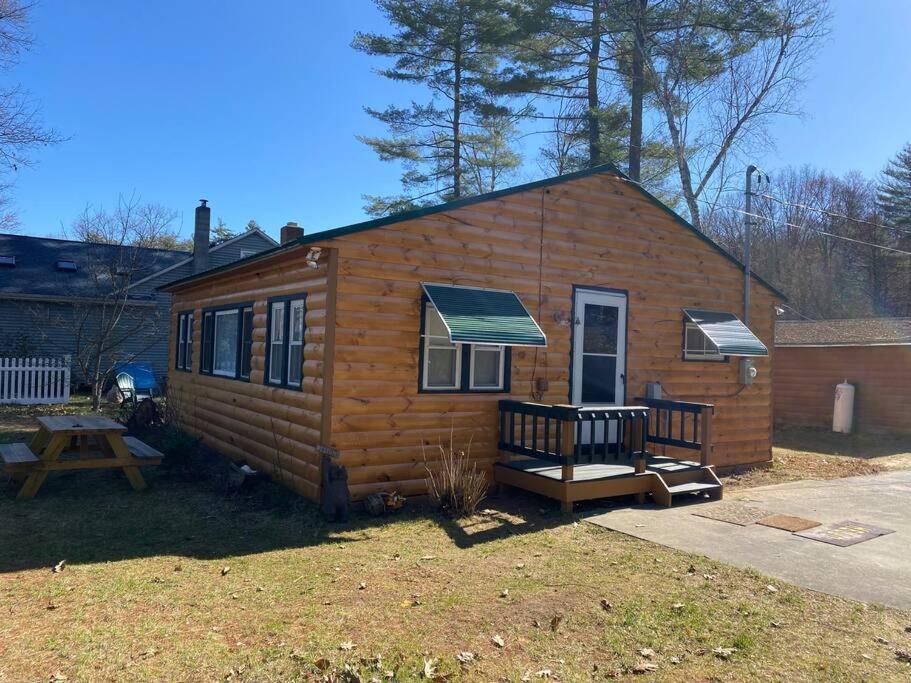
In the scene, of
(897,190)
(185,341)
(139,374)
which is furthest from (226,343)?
(897,190)

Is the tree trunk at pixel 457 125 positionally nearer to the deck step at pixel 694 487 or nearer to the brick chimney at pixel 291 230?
the brick chimney at pixel 291 230

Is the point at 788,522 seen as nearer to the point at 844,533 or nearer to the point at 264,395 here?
the point at 844,533

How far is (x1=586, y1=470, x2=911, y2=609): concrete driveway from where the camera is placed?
192 inches

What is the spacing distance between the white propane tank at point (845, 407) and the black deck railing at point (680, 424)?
8589 mm

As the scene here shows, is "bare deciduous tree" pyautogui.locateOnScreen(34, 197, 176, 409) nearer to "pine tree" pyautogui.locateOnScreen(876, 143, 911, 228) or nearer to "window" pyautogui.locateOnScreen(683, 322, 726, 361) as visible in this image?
"window" pyautogui.locateOnScreen(683, 322, 726, 361)

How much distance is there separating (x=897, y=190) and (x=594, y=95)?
17942 millimetres

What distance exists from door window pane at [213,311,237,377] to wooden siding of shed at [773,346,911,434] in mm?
14106

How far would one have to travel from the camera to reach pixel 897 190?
2795 centimetres

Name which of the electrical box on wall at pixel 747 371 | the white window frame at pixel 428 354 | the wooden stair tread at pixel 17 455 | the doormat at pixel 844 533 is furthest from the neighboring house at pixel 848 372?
the wooden stair tread at pixel 17 455

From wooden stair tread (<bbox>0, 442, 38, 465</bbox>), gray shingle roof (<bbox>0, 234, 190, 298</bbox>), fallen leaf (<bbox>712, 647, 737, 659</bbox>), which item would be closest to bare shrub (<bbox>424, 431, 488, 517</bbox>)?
fallen leaf (<bbox>712, 647, 737, 659</bbox>)

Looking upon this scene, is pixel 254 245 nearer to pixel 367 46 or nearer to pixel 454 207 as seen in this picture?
pixel 367 46

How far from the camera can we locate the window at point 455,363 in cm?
741

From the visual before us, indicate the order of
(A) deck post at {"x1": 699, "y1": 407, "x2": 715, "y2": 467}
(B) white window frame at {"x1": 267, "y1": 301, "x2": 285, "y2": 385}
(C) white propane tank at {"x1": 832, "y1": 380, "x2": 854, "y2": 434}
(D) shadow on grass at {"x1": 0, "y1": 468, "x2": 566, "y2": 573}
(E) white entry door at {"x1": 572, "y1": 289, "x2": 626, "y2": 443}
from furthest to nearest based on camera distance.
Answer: (C) white propane tank at {"x1": 832, "y1": 380, "x2": 854, "y2": 434} → (E) white entry door at {"x1": 572, "y1": 289, "x2": 626, "y2": 443} → (B) white window frame at {"x1": 267, "y1": 301, "x2": 285, "y2": 385} → (A) deck post at {"x1": 699, "y1": 407, "x2": 715, "y2": 467} → (D) shadow on grass at {"x1": 0, "y1": 468, "x2": 566, "y2": 573}

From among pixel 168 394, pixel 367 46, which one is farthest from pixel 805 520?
pixel 367 46
